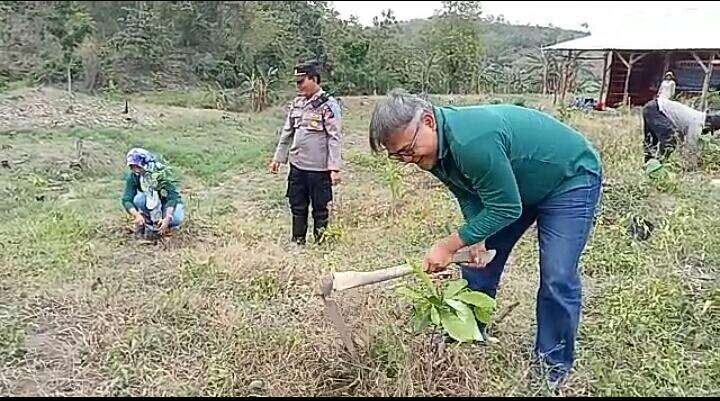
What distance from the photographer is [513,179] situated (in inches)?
83.3

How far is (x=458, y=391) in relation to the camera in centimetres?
240

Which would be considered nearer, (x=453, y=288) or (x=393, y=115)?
(x=393, y=115)

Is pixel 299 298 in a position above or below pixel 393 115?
below

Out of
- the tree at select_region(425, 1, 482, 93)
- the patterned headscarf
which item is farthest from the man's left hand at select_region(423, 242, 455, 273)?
the tree at select_region(425, 1, 482, 93)

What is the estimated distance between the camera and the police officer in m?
4.23

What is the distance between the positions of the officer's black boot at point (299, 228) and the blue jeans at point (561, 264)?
7.10 feet

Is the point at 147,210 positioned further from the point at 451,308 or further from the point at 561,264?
the point at 561,264

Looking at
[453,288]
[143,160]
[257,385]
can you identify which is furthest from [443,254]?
[143,160]

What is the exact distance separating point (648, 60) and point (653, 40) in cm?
189

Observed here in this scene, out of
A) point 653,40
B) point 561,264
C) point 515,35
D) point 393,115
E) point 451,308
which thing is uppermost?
point 515,35

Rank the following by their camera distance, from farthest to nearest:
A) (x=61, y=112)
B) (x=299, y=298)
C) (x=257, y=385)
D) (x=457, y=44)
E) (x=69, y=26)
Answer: (x=457, y=44) → (x=69, y=26) → (x=61, y=112) → (x=299, y=298) → (x=257, y=385)

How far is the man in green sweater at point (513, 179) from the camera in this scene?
6.79 ft

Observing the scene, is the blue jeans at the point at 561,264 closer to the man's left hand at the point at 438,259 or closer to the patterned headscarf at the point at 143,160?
the man's left hand at the point at 438,259

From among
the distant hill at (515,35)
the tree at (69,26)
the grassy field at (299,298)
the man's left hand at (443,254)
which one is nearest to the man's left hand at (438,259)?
the man's left hand at (443,254)
